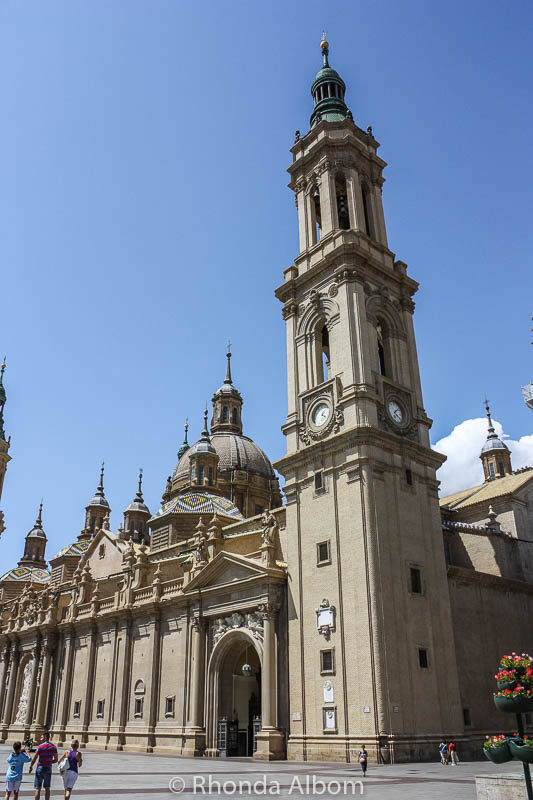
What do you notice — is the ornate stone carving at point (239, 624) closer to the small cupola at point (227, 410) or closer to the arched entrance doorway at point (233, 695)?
the arched entrance doorway at point (233, 695)

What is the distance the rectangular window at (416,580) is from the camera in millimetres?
30641

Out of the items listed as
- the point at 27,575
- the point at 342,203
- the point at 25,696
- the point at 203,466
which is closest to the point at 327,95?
the point at 342,203

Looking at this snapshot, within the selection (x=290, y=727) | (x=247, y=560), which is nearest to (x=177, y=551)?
(x=247, y=560)

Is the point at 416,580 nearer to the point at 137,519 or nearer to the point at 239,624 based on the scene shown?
the point at 239,624

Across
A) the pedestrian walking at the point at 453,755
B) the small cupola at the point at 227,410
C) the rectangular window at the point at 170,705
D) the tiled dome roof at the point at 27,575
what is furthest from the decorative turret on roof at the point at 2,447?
the pedestrian walking at the point at 453,755

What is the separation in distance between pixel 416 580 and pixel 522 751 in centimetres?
1871

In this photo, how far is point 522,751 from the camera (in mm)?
12391

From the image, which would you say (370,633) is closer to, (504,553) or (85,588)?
(504,553)

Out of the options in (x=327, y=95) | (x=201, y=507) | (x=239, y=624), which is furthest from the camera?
(x=201, y=507)

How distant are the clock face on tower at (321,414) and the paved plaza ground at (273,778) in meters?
15.0

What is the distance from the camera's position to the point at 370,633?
27.5 m

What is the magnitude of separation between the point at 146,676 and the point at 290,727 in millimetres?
12635

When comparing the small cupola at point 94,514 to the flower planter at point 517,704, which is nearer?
the flower planter at point 517,704

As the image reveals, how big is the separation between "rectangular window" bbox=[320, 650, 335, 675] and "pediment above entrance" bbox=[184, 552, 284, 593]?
15.0ft
